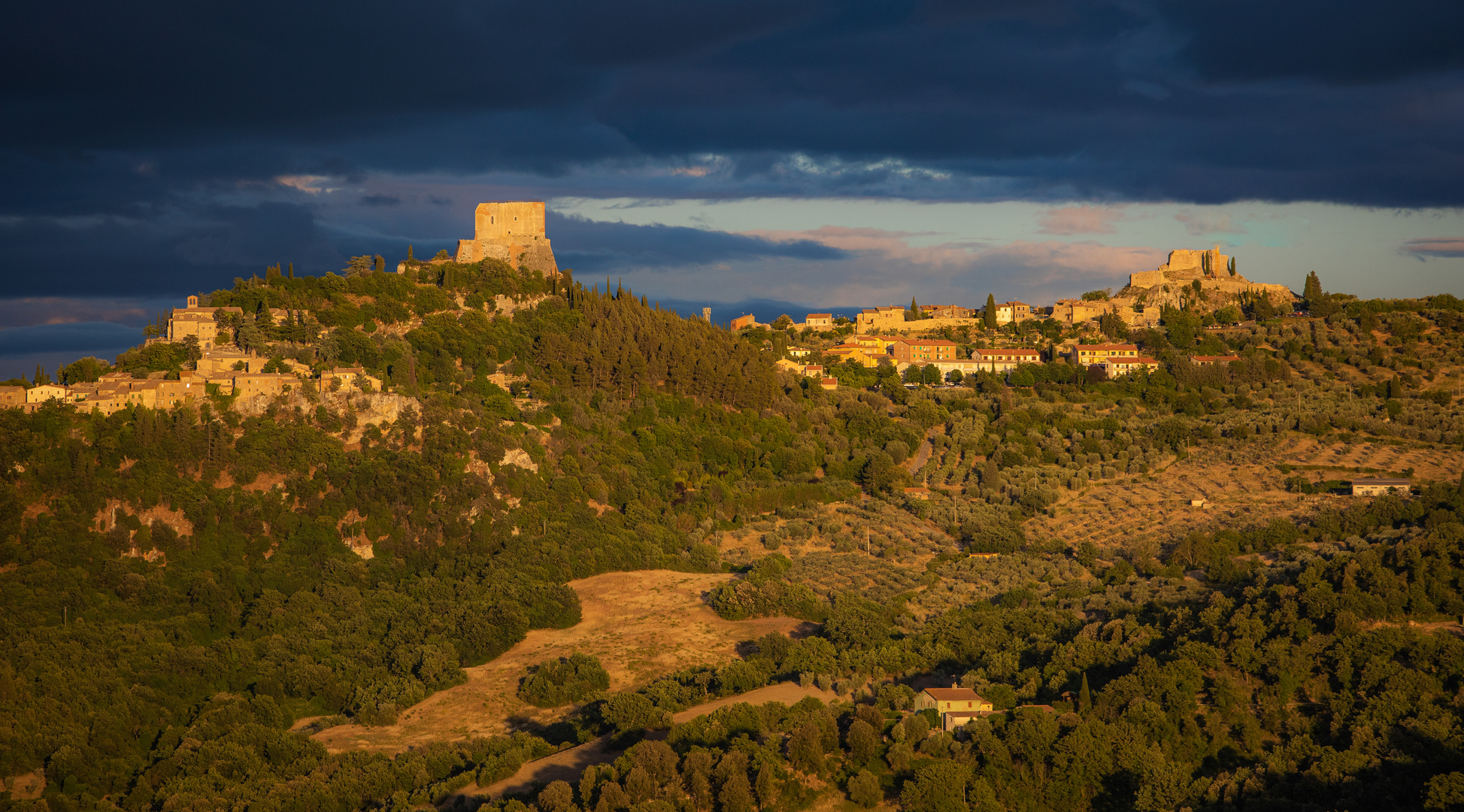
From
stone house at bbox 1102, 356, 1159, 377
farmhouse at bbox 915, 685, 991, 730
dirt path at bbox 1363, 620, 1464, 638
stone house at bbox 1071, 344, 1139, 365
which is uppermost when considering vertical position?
stone house at bbox 1071, 344, 1139, 365

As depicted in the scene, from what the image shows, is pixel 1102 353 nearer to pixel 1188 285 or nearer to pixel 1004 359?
pixel 1004 359

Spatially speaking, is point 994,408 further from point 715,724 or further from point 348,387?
point 715,724

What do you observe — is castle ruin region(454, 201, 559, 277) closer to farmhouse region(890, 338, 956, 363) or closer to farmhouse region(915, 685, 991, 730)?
farmhouse region(890, 338, 956, 363)

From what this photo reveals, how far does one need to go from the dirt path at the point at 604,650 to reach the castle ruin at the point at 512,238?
26487 millimetres

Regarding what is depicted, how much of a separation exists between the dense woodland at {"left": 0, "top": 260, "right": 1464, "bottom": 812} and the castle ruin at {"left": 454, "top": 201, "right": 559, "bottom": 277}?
7.78 feet

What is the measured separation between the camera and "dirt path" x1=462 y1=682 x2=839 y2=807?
30766 mm

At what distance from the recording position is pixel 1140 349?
270 feet

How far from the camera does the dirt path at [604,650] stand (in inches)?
1437

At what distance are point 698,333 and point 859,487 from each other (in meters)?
14.4

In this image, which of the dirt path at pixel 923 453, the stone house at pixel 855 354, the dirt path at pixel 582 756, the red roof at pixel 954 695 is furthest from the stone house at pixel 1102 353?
the red roof at pixel 954 695

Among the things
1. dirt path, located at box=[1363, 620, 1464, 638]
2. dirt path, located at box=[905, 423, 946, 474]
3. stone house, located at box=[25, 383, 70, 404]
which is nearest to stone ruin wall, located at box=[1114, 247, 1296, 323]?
dirt path, located at box=[905, 423, 946, 474]

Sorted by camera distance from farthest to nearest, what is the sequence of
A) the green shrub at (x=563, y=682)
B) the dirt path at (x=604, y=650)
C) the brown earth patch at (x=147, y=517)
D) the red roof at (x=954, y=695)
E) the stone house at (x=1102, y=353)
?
the stone house at (x=1102, y=353) < the brown earth patch at (x=147, y=517) < the green shrub at (x=563, y=682) < the dirt path at (x=604, y=650) < the red roof at (x=954, y=695)

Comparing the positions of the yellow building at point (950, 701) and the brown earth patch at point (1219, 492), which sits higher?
the brown earth patch at point (1219, 492)

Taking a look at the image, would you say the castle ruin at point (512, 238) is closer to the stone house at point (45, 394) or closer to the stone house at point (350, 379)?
the stone house at point (350, 379)
